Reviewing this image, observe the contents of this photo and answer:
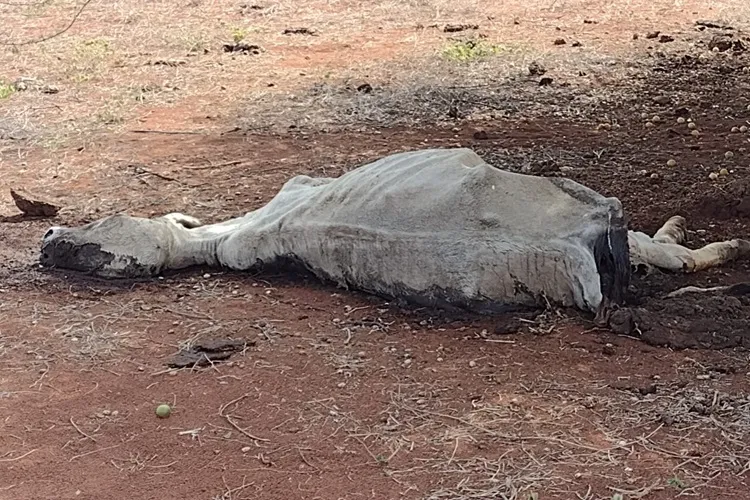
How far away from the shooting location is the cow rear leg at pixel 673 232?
5148mm

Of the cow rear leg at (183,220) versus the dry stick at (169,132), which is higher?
the cow rear leg at (183,220)

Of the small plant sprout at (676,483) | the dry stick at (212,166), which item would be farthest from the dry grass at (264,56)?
the small plant sprout at (676,483)

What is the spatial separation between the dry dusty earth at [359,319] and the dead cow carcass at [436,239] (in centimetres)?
12

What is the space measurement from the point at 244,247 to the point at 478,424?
1.89 meters

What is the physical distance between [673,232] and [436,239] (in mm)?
1488

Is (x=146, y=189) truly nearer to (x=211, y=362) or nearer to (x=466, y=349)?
(x=211, y=362)

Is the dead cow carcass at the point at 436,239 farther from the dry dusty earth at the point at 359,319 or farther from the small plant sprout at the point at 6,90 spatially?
the small plant sprout at the point at 6,90

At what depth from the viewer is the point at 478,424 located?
3.69 metres

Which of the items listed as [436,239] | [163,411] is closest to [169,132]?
[436,239]

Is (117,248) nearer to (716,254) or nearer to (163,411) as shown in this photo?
(163,411)

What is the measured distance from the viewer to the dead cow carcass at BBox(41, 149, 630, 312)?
4.33 metres

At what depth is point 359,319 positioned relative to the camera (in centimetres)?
463

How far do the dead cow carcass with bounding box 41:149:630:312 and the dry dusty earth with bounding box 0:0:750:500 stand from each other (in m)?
0.12

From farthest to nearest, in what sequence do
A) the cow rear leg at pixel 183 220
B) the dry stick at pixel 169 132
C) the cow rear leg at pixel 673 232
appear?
the dry stick at pixel 169 132 < the cow rear leg at pixel 183 220 < the cow rear leg at pixel 673 232
